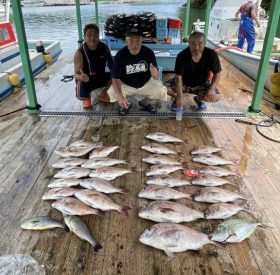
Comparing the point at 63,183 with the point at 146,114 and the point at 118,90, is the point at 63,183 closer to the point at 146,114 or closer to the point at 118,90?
the point at 118,90

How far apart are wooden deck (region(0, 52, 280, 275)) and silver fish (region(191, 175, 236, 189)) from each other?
0.26 ft

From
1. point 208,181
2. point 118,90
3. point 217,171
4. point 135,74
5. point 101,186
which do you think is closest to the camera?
point 101,186

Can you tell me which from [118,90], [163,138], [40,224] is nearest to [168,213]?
[40,224]

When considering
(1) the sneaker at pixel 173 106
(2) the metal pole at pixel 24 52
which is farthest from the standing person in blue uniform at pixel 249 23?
(2) the metal pole at pixel 24 52

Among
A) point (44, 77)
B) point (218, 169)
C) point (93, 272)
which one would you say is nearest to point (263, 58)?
point (218, 169)

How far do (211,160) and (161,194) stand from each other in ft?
2.70

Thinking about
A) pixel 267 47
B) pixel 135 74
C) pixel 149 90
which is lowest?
pixel 149 90

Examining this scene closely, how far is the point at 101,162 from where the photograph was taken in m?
2.78

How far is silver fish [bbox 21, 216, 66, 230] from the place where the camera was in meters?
2.04

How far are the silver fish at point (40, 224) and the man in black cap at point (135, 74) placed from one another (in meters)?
2.11

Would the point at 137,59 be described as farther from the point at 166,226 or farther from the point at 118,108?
the point at 166,226

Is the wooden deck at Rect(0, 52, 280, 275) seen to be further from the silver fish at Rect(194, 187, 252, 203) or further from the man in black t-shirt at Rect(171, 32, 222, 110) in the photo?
the man in black t-shirt at Rect(171, 32, 222, 110)

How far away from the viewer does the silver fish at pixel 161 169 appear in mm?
2652

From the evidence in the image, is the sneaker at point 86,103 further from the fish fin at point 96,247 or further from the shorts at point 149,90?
the fish fin at point 96,247
